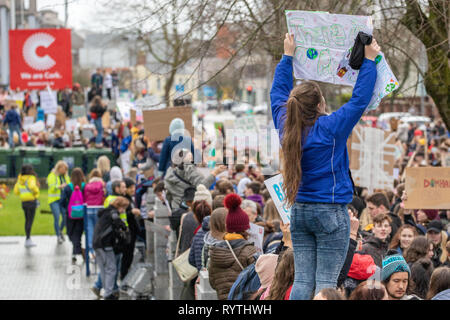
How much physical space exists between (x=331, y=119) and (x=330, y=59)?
0.64m

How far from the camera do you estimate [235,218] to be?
7633 mm

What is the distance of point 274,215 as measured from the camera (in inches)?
414

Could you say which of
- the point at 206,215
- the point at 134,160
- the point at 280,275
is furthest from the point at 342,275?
the point at 134,160

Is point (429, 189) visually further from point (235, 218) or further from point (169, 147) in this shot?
point (169, 147)

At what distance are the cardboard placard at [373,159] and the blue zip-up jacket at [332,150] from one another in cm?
804

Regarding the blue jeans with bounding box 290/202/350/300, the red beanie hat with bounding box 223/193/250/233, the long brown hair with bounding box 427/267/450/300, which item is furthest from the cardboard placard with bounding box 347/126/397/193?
the blue jeans with bounding box 290/202/350/300

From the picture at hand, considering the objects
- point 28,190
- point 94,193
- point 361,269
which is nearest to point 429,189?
point 361,269

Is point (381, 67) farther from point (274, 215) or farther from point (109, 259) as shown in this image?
point (109, 259)

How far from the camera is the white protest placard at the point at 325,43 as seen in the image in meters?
5.06

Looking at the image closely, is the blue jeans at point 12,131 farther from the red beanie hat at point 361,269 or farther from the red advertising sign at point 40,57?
the red beanie hat at point 361,269

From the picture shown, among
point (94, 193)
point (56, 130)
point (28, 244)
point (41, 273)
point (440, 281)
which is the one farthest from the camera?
point (56, 130)

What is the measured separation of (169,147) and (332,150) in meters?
6.59

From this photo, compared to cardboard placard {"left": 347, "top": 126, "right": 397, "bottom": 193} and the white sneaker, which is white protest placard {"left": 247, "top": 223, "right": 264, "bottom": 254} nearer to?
cardboard placard {"left": 347, "top": 126, "right": 397, "bottom": 193}

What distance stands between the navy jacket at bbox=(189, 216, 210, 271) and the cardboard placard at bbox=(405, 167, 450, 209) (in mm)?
2292
